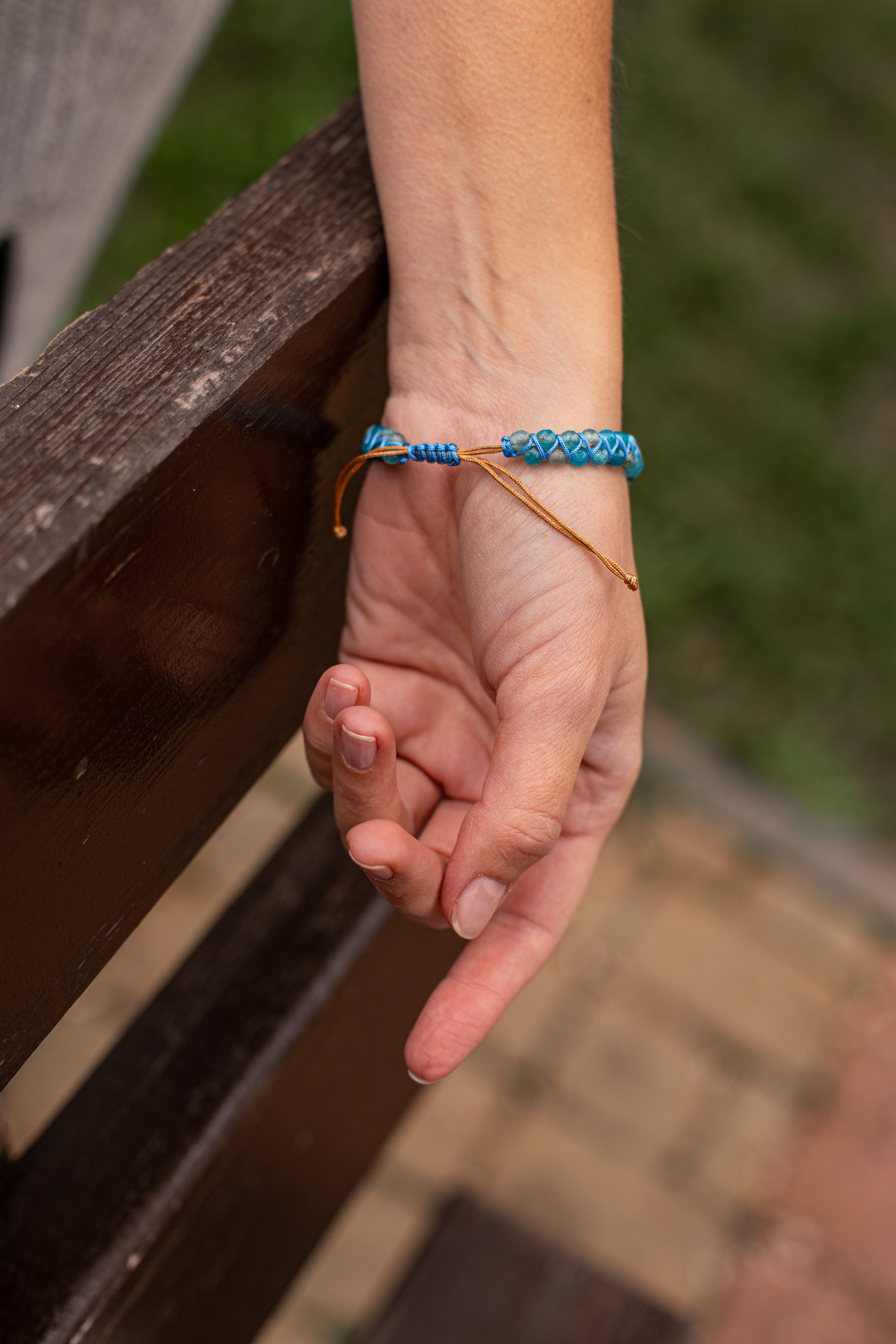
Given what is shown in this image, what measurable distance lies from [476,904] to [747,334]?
9.34 feet

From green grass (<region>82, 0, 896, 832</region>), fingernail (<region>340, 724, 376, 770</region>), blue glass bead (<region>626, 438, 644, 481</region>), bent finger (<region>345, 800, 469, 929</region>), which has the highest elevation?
green grass (<region>82, 0, 896, 832</region>)

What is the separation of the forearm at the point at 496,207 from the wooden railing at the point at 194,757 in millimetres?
39

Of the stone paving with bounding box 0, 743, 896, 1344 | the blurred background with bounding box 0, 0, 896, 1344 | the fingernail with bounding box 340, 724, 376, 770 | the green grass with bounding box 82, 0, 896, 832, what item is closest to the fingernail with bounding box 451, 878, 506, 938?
the fingernail with bounding box 340, 724, 376, 770

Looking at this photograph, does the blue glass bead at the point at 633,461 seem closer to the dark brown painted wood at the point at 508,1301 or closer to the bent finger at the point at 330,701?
the bent finger at the point at 330,701

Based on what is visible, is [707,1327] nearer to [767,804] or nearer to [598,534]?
[767,804]

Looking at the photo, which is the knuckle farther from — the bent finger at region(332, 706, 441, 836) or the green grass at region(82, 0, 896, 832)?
the green grass at region(82, 0, 896, 832)

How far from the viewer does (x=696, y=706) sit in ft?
8.64

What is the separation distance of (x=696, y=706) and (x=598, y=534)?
5.88 ft

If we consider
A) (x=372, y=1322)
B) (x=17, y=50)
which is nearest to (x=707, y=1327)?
(x=372, y=1322)

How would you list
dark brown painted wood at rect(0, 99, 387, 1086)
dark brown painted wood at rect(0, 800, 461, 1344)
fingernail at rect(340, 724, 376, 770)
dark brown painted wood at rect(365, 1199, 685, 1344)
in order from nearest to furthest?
dark brown painted wood at rect(0, 99, 387, 1086)
fingernail at rect(340, 724, 376, 770)
dark brown painted wood at rect(0, 800, 461, 1344)
dark brown painted wood at rect(365, 1199, 685, 1344)

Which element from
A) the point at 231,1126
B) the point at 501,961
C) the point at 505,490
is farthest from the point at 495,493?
the point at 231,1126

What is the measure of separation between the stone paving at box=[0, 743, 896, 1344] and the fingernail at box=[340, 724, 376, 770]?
1.56 m

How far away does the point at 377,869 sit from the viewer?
80 cm

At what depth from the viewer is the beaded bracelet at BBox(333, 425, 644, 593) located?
2.91ft
